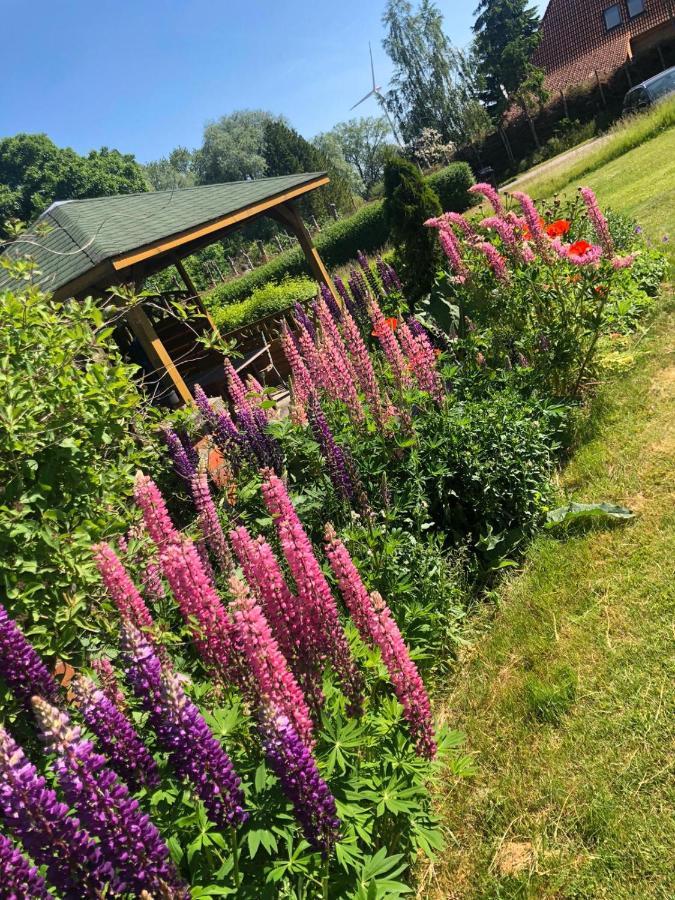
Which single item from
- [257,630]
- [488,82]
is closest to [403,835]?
[257,630]

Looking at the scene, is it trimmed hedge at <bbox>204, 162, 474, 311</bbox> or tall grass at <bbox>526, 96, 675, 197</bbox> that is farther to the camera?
trimmed hedge at <bbox>204, 162, 474, 311</bbox>

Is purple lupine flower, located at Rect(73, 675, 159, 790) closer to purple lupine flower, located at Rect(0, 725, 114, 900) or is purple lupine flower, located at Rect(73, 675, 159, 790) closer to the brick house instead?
purple lupine flower, located at Rect(0, 725, 114, 900)

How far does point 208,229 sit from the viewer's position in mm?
10109

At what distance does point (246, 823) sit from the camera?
1.81 m

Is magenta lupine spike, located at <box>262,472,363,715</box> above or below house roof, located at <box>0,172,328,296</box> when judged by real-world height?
below

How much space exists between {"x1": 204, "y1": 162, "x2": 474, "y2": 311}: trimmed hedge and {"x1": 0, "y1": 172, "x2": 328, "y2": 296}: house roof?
1434 centimetres

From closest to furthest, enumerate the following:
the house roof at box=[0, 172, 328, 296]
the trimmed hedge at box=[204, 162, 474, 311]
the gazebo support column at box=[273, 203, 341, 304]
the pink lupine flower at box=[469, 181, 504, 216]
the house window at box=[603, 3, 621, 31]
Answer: the pink lupine flower at box=[469, 181, 504, 216]
the house roof at box=[0, 172, 328, 296]
the gazebo support column at box=[273, 203, 341, 304]
the trimmed hedge at box=[204, 162, 474, 311]
the house window at box=[603, 3, 621, 31]

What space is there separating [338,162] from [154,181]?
30100 millimetres

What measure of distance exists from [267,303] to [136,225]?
736cm

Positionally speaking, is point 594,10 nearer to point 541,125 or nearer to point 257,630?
point 541,125

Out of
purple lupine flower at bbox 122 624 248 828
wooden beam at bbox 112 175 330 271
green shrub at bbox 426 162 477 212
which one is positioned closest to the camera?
purple lupine flower at bbox 122 624 248 828

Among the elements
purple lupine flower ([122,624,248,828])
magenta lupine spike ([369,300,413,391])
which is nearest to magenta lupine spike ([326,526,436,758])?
purple lupine flower ([122,624,248,828])

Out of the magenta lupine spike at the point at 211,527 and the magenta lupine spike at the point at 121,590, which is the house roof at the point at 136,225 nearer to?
the magenta lupine spike at the point at 211,527

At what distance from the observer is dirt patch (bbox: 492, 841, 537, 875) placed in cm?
219
